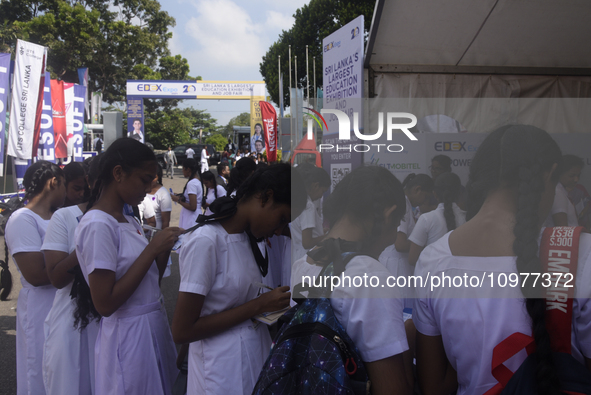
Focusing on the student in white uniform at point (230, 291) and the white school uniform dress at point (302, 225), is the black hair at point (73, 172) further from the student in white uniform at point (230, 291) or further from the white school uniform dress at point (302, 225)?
the white school uniform dress at point (302, 225)

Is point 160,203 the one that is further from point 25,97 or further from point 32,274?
point 25,97

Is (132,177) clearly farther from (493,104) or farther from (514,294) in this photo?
(493,104)

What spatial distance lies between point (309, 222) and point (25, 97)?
628 cm

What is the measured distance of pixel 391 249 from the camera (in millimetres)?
3119

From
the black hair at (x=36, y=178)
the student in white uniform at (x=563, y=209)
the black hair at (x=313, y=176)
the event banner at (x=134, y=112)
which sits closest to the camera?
the black hair at (x=36, y=178)

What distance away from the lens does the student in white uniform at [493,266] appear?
3.41ft

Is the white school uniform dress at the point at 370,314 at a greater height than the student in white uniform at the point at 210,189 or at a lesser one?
lesser

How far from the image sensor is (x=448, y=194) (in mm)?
2766

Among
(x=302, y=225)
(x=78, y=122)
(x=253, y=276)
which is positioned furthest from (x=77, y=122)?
(x=253, y=276)

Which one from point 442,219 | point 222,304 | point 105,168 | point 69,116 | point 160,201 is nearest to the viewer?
point 222,304

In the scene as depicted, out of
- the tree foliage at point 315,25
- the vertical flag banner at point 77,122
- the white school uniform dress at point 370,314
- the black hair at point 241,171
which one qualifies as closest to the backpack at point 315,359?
the white school uniform dress at point 370,314

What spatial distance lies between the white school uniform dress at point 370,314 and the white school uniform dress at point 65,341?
1.45 m

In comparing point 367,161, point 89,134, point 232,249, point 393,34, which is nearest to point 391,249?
point 367,161

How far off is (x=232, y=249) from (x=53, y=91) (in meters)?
8.90
